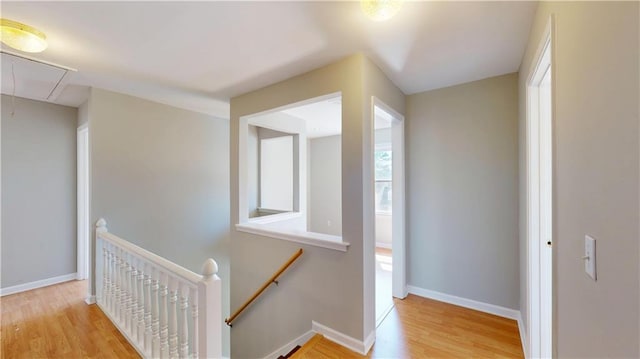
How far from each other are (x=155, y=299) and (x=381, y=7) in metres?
2.48

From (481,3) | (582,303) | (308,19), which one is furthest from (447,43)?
(582,303)

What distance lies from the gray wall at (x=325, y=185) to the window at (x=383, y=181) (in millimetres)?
898

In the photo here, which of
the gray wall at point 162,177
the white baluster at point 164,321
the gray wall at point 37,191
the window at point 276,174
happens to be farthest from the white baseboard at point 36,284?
the window at point 276,174

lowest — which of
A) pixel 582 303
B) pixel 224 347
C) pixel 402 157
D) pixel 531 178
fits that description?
pixel 224 347

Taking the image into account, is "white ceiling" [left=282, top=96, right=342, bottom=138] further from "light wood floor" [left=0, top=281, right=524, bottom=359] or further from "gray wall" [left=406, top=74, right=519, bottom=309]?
"light wood floor" [left=0, top=281, right=524, bottom=359]

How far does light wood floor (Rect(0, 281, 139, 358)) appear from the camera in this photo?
199cm

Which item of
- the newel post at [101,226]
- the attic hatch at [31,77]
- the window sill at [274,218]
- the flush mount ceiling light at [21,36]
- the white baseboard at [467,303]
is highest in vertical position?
the attic hatch at [31,77]

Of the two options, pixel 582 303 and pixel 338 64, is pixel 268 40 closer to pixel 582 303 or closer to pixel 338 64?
Result: pixel 338 64

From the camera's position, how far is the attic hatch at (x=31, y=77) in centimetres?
221

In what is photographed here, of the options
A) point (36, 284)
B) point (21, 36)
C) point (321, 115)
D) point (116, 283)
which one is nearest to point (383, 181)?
point (321, 115)

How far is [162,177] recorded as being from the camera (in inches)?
133

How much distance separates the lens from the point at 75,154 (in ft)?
11.3

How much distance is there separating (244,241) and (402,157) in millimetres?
2123

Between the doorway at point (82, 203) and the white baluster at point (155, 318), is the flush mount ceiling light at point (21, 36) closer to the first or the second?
the white baluster at point (155, 318)
